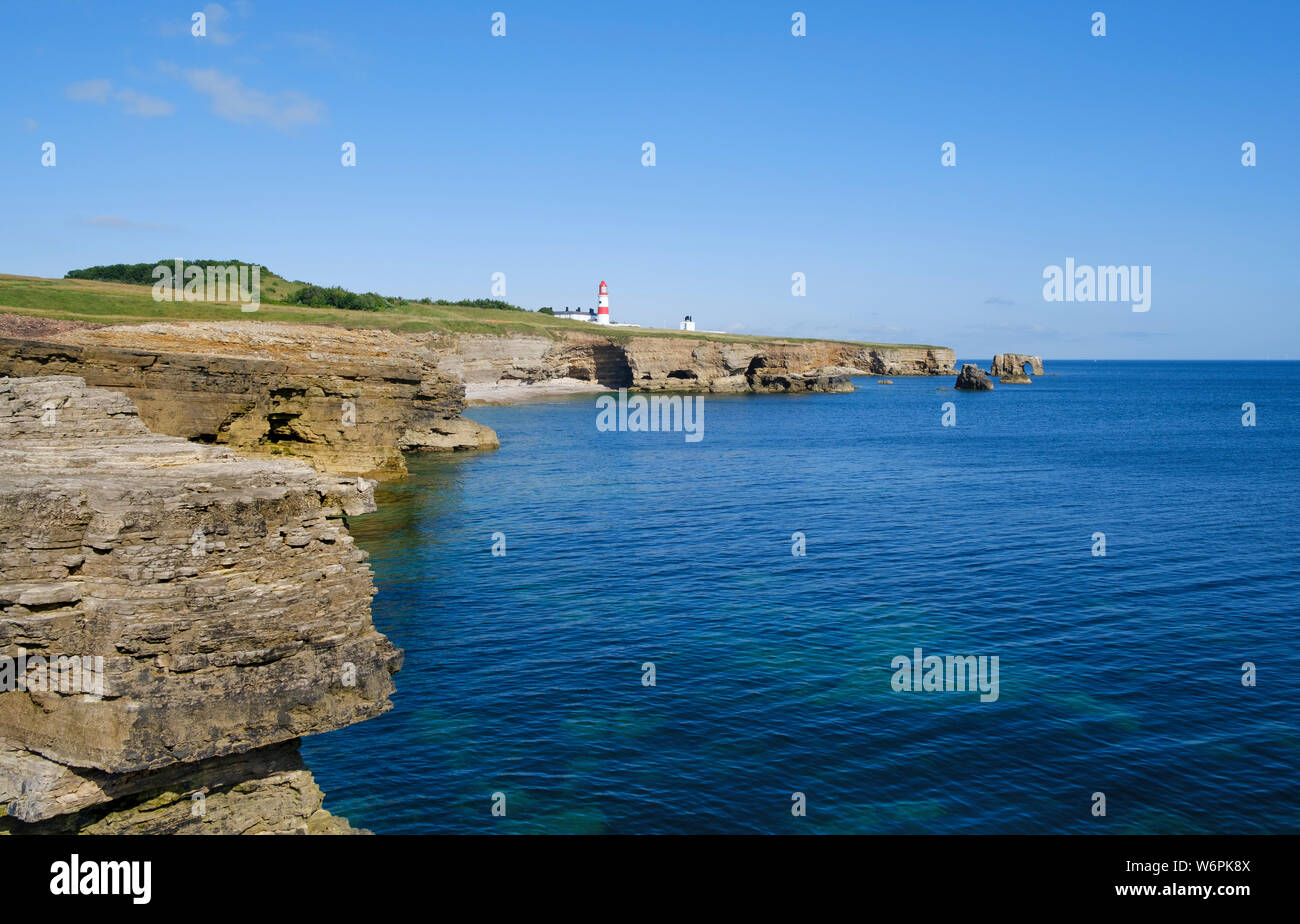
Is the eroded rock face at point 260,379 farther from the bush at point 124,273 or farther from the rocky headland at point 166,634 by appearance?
the bush at point 124,273

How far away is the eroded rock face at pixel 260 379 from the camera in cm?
3506

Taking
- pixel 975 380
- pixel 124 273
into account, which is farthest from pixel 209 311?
pixel 975 380

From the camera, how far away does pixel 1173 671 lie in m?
24.2

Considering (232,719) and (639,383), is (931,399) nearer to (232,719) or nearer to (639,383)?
(639,383)

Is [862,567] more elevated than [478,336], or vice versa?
[478,336]

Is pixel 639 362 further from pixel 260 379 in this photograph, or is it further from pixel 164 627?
pixel 164 627

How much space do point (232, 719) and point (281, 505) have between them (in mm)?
3273

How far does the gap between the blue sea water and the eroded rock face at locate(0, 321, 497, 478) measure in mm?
4244

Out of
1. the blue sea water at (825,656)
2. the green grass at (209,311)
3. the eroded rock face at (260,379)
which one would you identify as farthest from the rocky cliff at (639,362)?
the blue sea water at (825,656)

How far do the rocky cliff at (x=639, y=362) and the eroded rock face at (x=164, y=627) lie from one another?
106176mm

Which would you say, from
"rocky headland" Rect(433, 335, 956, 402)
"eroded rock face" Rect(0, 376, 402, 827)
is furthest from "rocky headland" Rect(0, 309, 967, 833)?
"rocky headland" Rect(433, 335, 956, 402)

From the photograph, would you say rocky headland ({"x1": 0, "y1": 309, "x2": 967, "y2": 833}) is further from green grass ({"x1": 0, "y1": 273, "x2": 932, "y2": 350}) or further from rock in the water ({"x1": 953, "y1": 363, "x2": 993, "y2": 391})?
rock in the water ({"x1": 953, "y1": 363, "x2": 993, "y2": 391})
